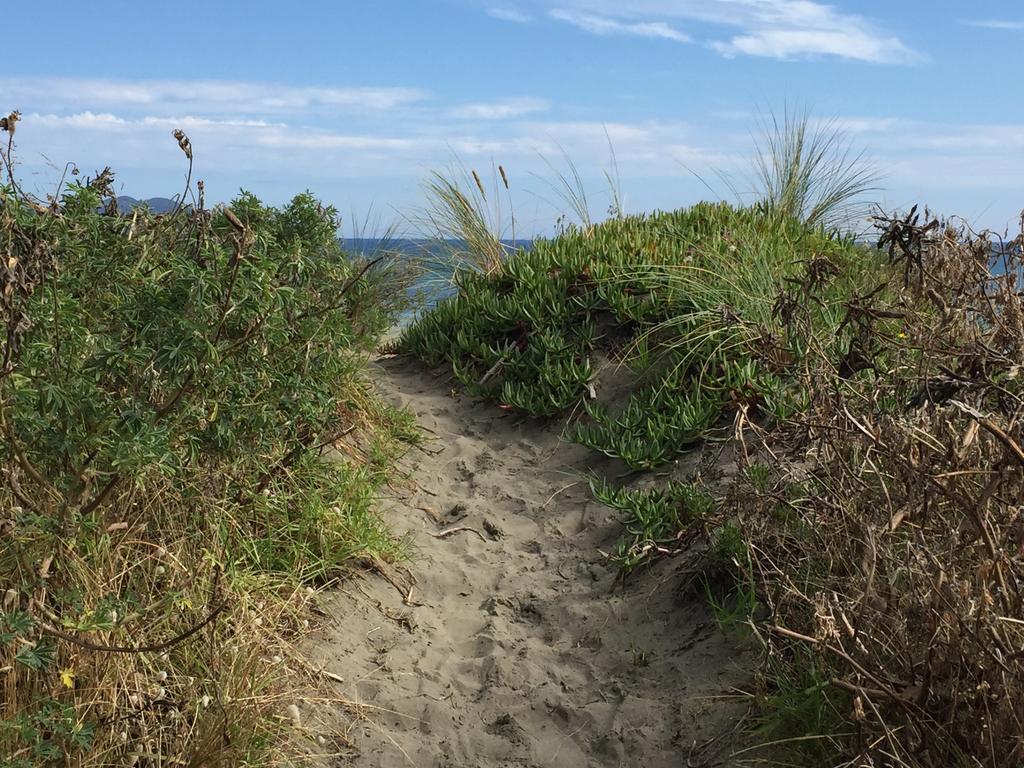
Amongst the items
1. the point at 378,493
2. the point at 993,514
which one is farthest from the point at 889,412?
the point at 378,493

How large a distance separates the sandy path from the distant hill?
7.06 ft

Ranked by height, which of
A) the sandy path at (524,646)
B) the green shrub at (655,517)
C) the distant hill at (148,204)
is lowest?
the sandy path at (524,646)

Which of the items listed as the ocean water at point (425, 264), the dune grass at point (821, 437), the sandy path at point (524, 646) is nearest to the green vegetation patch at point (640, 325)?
the dune grass at point (821, 437)

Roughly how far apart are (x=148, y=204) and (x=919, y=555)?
149 inches

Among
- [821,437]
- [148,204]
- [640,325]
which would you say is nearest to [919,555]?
[821,437]

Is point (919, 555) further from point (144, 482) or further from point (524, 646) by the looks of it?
point (144, 482)

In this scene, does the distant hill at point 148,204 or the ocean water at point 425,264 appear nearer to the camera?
the distant hill at point 148,204

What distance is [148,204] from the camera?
4.74m

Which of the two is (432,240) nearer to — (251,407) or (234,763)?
(251,407)

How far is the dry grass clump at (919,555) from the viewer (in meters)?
2.72

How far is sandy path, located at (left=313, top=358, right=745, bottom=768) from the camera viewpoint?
4.04 m

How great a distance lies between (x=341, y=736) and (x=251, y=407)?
144cm

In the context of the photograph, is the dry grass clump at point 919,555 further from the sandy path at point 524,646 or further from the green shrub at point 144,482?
the green shrub at point 144,482

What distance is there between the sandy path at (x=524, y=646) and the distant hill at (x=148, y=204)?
215 cm
